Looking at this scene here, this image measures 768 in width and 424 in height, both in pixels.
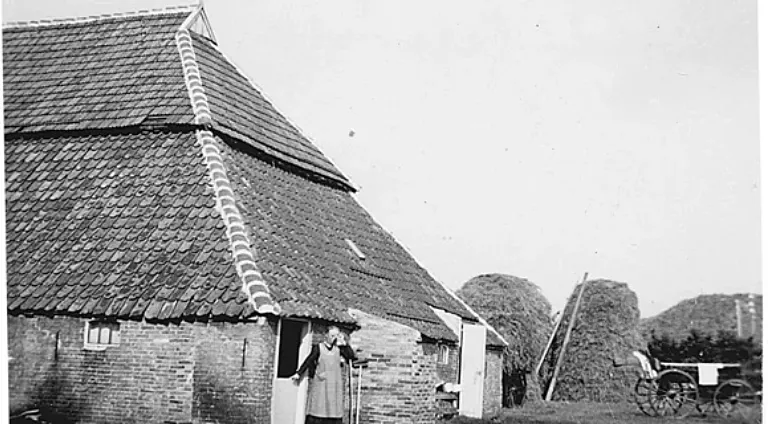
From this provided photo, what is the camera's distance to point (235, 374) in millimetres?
8164

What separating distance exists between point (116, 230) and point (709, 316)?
485 cm

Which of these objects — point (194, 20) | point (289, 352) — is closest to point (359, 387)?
point (289, 352)

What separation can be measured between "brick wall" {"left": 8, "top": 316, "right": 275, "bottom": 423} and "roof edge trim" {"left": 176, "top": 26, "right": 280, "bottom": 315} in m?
0.27

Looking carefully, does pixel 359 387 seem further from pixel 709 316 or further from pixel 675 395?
pixel 675 395

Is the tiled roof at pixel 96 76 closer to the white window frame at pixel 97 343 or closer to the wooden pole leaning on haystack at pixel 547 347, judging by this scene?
the white window frame at pixel 97 343

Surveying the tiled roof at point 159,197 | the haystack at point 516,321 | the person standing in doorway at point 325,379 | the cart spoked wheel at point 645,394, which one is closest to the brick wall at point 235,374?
the tiled roof at point 159,197

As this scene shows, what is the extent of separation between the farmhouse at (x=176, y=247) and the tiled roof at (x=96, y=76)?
0.02 meters

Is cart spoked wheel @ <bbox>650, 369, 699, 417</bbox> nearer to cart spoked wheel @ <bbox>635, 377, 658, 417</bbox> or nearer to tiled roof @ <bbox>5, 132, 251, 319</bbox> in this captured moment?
cart spoked wheel @ <bbox>635, 377, 658, 417</bbox>

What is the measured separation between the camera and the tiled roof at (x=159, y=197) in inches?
337

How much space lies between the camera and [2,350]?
7.45 meters

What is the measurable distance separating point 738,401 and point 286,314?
12.1ft

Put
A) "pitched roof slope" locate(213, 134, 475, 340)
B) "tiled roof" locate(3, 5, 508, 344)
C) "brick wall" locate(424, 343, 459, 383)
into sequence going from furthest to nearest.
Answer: "brick wall" locate(424, 343, 459, 383) → "pitched roof slope" locate(213, 134, 475, 340) → "tiled roof" locate(3, 5, 508, 344)

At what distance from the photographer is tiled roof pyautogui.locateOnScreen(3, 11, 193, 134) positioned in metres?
9.84

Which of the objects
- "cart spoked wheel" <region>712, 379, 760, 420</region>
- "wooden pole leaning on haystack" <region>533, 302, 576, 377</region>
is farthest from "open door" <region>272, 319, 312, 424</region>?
"wooden pole leaning on haystack" <region>533, 302, 576, 377</region>
